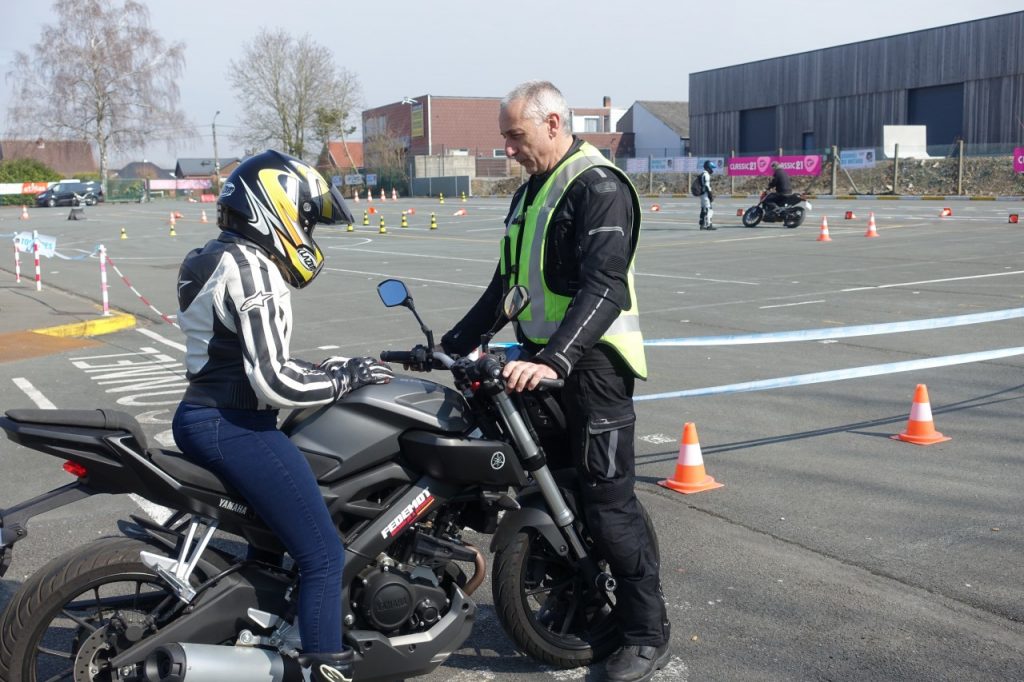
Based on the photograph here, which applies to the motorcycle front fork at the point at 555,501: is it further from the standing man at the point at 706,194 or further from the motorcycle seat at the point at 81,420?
the standing man at the point at 706,194

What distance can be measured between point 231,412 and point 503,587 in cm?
118

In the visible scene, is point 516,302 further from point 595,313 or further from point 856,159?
point 856,159

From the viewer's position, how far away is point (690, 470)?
614 cm

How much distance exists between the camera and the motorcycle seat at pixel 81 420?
3164 mm

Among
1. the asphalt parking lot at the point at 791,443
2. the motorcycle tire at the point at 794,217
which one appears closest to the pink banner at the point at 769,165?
the motorcycle tire at the point at 794,217

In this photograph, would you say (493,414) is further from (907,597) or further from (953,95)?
(953,95)

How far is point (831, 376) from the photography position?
8758mm

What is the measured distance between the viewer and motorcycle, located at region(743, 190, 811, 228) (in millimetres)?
27891

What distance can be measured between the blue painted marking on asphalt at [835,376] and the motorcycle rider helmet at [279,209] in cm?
536

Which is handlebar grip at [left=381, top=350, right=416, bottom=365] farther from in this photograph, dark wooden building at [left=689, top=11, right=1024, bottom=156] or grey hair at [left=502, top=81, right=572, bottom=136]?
dark wooden building at [left=689, top=11, right=1024, bottom=156]

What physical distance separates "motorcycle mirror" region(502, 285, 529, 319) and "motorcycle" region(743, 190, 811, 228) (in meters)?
25.8

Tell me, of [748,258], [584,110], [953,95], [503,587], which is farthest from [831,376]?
[584,110]

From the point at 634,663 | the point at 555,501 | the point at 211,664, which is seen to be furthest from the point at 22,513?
the point at 634,663

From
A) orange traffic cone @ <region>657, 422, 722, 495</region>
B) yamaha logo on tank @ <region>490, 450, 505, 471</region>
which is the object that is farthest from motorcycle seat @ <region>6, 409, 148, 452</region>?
orange traffic cone @ <region>657, 422, 722, 495</region>
